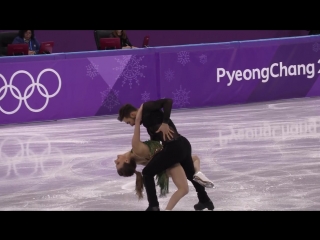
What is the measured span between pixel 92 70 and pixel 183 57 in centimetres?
185

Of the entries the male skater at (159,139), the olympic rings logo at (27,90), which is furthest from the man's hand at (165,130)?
the olympic rings logo at (27,90)

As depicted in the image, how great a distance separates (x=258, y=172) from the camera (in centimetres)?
980

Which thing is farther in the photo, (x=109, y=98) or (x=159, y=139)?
(x=109, y=98)

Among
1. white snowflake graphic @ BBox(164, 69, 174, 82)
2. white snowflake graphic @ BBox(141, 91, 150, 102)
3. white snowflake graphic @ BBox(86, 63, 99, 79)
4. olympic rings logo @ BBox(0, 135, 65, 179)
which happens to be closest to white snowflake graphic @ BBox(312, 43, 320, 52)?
white snowflake graphic @ BBox(164, 69, 174, 82)

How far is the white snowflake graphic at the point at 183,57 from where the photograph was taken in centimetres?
1495

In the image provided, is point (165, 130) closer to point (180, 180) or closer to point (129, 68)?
point (180, 180)

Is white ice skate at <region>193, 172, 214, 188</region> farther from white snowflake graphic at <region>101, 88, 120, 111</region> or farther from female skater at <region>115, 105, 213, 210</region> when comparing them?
white snowflake graphic at <region>101, 88, 120, 111</region>

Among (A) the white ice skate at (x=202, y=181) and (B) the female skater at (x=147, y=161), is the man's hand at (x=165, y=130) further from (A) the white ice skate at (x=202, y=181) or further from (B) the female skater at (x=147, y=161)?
(A) the white ice skate at (x=202, y=181)

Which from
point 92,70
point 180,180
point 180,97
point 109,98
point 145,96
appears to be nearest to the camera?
point 180,180

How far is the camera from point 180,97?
1503 cm

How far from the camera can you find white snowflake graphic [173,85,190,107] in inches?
590

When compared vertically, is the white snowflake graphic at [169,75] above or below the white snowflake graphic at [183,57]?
below

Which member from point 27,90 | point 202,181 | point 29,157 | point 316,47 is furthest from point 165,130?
→ point 316,47

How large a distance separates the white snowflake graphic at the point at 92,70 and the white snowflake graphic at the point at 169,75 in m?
1.38
